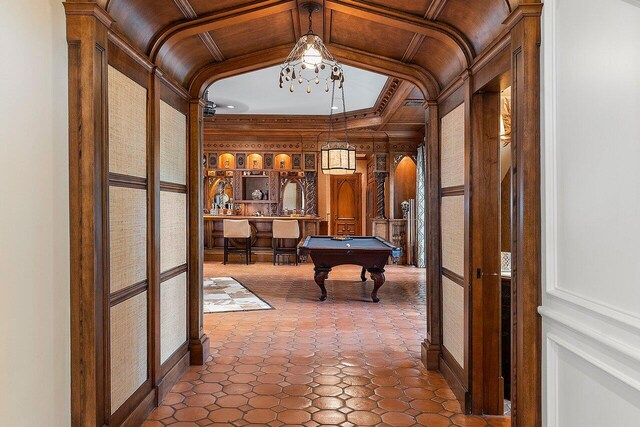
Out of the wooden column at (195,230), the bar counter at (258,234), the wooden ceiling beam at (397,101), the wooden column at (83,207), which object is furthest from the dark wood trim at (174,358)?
the bar counter at (258,234)

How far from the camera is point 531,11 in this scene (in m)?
2.03

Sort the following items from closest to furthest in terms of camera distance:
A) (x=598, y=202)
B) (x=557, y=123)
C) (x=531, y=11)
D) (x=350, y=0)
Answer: (x=598, y=202) < (x=557, y=123) < (x=531, y=11) < (x=350, y=0)

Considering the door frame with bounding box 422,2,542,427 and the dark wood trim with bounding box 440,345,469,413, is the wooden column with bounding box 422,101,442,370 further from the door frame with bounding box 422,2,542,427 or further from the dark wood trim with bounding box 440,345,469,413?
the door frame with bounding box 422,2,542,427

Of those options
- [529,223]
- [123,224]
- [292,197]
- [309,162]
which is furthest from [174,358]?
[292,197]

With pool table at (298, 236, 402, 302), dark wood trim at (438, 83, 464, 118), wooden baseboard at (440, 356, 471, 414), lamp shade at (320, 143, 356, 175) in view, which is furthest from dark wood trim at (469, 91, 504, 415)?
lamp shade at (320, 143, 356, 175)

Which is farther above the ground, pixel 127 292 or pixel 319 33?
pixel 319 33

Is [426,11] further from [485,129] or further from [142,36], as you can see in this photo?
[142,36]

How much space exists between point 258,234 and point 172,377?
749 cm

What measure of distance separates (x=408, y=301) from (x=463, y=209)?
3769mm

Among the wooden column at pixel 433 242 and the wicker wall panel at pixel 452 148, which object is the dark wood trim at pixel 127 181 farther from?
the wooden column at pixel 433 242

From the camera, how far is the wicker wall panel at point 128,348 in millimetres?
2461

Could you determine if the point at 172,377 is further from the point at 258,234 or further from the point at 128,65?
the point at 258,234

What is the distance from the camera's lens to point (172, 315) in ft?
11.4

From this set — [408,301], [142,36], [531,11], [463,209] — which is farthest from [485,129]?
[408,301]
